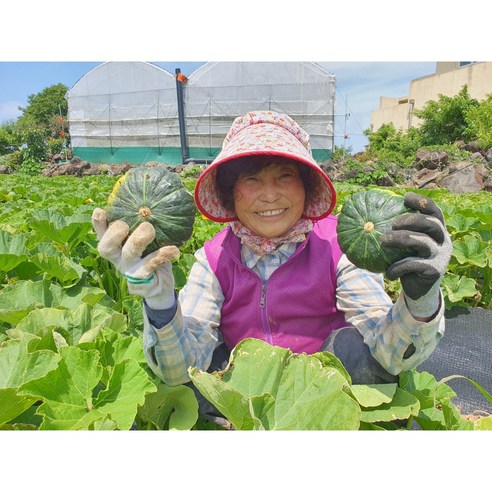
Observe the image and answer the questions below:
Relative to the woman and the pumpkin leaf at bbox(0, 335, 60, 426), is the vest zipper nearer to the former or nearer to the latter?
the woman

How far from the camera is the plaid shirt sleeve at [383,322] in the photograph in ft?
5.76

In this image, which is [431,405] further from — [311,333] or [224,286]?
[224,286]

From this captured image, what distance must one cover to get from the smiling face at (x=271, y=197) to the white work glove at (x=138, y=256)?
0.60 metres

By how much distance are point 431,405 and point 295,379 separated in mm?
625

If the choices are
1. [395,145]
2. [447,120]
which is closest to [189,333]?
[447,120]

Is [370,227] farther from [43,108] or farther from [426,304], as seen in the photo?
[43,108]

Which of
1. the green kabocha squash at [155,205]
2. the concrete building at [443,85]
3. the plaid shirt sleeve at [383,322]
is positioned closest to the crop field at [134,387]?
the plaid shirt sleeve at [383,322]

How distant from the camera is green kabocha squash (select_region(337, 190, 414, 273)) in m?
1.78

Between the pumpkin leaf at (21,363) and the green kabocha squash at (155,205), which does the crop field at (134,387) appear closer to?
the pumpkin leaf at (21,363)

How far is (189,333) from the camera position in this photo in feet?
6.64

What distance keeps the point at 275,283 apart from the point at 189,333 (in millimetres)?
458

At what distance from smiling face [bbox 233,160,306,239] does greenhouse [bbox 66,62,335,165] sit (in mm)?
25223

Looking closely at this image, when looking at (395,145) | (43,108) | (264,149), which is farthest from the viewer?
(43,108)

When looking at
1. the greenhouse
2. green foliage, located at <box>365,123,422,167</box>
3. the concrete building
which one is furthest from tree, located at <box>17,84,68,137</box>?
the concrete building
